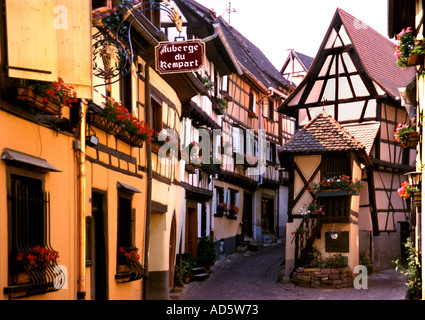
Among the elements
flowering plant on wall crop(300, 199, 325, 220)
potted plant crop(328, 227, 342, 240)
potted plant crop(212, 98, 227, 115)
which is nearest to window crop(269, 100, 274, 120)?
potted plant crop(212, 98, 227, 115)

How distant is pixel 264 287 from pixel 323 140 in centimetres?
475

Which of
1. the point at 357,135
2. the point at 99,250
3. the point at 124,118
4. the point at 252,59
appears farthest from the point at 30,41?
the point at 252,59

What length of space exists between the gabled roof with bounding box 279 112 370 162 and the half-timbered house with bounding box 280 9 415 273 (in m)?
0.03

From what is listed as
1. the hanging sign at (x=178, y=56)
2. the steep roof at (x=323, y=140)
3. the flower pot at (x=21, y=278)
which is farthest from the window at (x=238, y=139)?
the flower pot at (x=21, y=278)

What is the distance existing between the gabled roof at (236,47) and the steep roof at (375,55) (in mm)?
4173

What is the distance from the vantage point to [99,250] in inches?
468

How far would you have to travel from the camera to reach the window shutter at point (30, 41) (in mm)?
8086

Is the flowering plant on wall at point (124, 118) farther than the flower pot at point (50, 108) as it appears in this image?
Yes

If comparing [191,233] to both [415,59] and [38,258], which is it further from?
[38,258]

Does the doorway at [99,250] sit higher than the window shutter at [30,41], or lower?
lower

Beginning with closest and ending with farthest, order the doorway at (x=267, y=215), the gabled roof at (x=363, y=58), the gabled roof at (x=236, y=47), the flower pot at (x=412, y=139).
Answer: the flower pot at (x=412, y=139), the gabled roof at (x=236, y=47), the gabled roof at (x=363, y=58), the doorway at (x=267, y=215)

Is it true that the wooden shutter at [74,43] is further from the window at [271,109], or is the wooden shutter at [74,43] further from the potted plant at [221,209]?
the window at [271,109]

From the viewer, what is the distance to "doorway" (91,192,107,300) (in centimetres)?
1180
